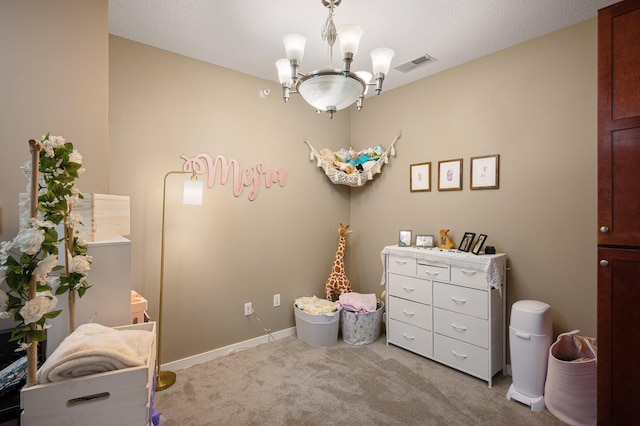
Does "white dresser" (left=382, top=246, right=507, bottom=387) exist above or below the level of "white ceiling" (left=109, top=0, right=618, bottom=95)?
below

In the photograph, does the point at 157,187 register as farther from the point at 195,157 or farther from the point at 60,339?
the point at 60,339

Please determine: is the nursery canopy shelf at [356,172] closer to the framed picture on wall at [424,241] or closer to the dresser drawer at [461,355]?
the framed picture on wall at [424,241]

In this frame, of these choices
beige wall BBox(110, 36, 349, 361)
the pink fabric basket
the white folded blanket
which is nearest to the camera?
the white folded blanket

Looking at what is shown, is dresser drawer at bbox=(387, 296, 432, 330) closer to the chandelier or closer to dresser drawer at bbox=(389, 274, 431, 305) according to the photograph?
dresser drawer at bbox=(389, 274, 431, 305)

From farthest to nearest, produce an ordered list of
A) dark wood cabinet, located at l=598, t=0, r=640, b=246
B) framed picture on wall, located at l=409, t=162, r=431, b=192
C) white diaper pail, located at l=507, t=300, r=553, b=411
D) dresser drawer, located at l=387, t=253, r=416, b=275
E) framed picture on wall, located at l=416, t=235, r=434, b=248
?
framed picture on wall, located at l=409, t=162, r=431, b=192
framed picture on wall, located at l=416, t=235, r=434, b=248
dresser drawer, located at l=387, t=253, r=416, b=275
white diaper pail, located at l=507, t=300, r=553, b=411
dark wood cabinet, located at l=598, t=0, r=640, b=246

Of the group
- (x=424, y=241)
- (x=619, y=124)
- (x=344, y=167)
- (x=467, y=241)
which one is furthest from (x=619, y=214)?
(x=344, y=167)

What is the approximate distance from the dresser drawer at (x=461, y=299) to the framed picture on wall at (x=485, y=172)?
88cm

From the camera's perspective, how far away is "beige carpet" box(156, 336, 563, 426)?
76.9 inches

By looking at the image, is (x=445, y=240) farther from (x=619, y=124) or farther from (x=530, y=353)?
(x=619, y=124)

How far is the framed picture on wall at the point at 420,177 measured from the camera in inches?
119

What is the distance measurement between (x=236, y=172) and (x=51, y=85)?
1.45 meters

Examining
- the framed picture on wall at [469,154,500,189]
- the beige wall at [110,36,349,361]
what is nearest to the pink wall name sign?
the beige wall at [110,36,349,361]

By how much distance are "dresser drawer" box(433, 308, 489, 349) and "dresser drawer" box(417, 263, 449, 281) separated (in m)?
0.27

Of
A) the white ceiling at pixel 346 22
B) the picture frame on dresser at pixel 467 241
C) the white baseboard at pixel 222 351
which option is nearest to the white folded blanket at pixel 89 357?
the white baseboard at pixel 222 351
